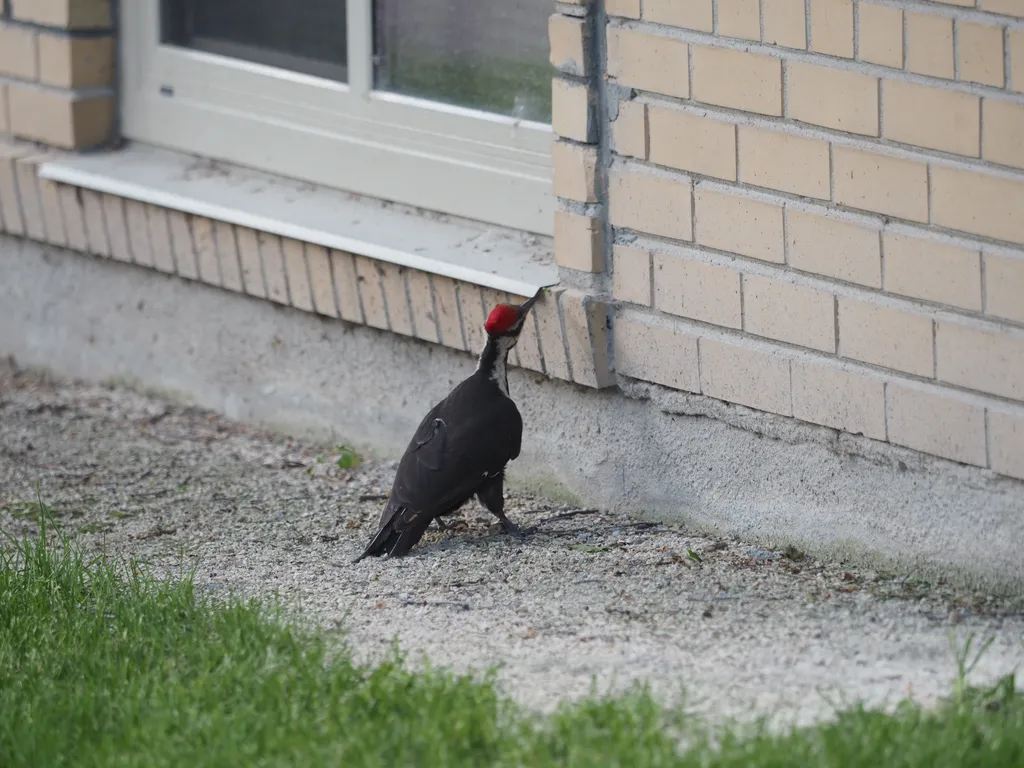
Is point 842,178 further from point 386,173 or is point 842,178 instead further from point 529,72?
point 386,173

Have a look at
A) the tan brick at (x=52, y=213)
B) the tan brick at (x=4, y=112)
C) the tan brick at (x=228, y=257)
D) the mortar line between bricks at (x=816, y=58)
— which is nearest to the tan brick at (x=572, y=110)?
the mortar line between bricks at (x=816, y=58)

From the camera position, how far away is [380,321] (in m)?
5.46

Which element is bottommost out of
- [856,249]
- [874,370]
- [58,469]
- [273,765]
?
[58,469]

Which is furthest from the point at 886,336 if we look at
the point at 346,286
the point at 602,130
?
the point at 346,286

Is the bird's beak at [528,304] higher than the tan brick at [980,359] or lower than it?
lower

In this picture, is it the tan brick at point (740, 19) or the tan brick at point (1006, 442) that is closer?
the tan brick at point (1006, 442)

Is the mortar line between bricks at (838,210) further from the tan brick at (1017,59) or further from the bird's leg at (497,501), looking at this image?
the bird's leg at (497,501)

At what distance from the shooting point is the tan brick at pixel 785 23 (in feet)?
13.6

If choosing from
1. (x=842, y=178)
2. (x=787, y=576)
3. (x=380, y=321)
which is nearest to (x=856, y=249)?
(x=842, y=178)

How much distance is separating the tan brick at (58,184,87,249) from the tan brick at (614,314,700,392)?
2.57 metres

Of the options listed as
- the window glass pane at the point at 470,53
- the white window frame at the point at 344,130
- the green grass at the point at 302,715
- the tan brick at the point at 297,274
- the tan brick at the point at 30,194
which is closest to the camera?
the green grass at the point at 302,715

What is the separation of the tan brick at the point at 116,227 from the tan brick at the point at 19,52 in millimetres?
682

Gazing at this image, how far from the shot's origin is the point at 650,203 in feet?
15.2

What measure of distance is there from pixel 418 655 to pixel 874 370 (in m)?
1.45
